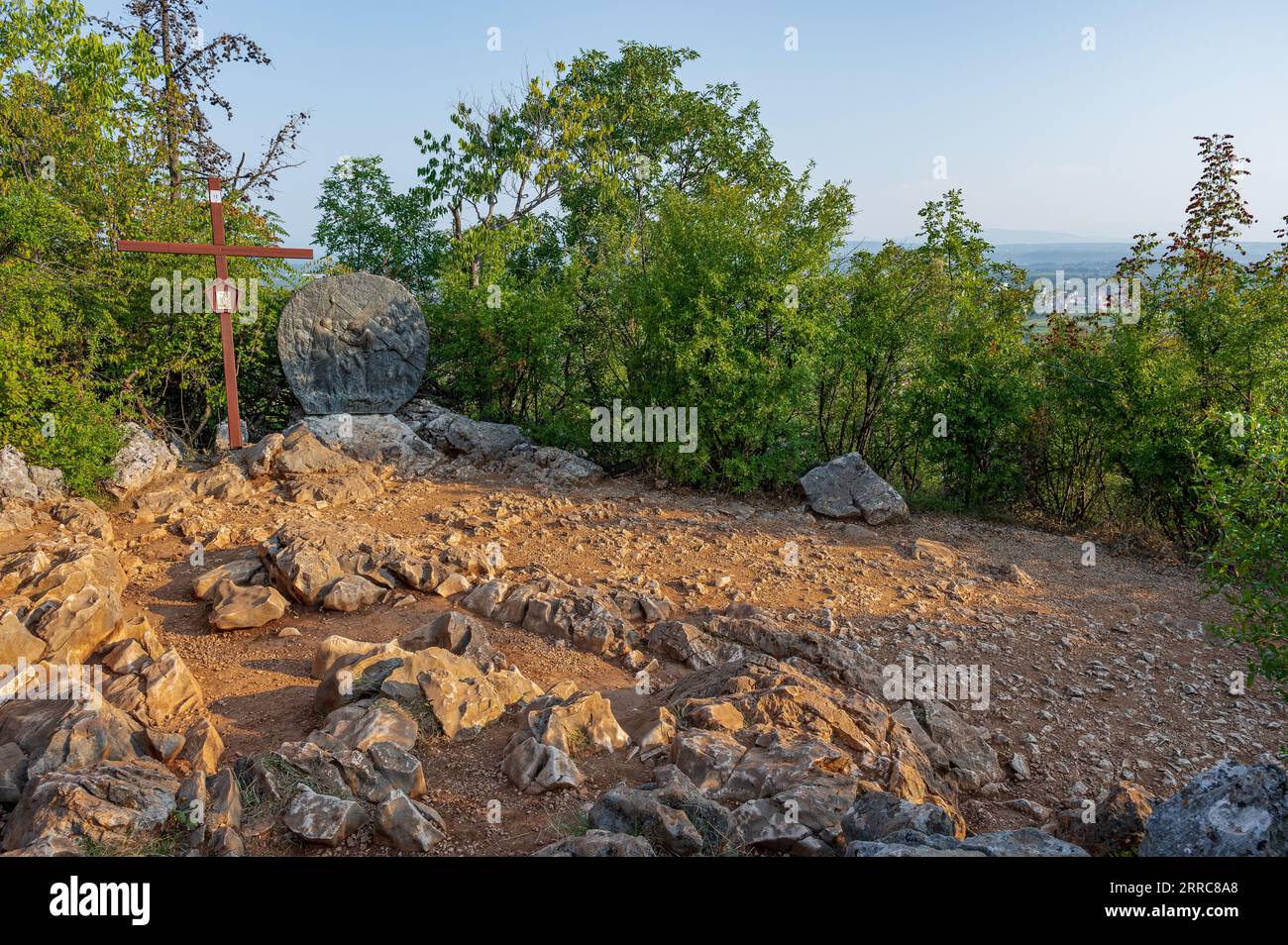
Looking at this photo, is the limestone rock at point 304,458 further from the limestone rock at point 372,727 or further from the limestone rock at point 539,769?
the limestone rock at point 539,769

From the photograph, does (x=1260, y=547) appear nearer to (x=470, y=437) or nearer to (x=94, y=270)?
(x=470, y=437)

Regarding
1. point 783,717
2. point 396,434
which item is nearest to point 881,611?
point 783,717

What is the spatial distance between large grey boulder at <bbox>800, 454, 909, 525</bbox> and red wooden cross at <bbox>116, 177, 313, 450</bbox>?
24.8ft

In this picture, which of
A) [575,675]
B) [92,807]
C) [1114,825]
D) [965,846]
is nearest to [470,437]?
[575,675]

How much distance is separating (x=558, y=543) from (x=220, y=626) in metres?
3.41

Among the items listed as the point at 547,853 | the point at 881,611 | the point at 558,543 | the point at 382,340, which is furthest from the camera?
the point at 382,340

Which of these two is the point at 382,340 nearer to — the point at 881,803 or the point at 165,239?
the point at 165,239

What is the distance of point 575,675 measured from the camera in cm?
630

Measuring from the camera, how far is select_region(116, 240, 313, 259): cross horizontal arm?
10094 mm

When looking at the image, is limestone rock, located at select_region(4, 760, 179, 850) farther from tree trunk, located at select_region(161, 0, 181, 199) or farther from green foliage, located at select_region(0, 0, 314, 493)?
tree trunk, located at select_region(161, 0, 181, 199)

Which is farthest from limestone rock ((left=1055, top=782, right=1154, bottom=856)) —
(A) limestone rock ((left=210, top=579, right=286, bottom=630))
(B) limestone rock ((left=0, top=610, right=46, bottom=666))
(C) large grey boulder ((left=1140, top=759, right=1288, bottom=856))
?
(B) limestone rock ((left=0, top=610, right=46, bottom=666))

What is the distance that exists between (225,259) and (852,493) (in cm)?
881

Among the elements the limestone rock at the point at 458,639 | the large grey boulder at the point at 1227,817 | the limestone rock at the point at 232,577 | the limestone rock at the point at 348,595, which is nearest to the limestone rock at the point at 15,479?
the limestone rock at the point at 232,577

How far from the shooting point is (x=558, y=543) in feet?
29.1
